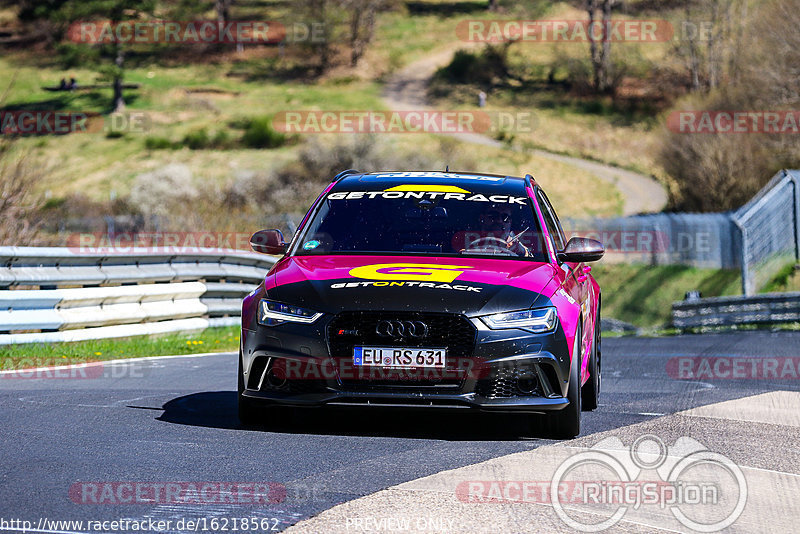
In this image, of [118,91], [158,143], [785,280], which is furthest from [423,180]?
[118,91]

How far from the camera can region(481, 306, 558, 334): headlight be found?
24.0ft

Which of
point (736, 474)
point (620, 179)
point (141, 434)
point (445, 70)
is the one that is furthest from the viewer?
point (445, 70)

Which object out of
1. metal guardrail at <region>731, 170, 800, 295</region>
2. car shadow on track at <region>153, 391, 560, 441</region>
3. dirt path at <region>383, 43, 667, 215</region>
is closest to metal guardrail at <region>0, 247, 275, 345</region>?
car shadow on track at <region>153, 391, 560, 441</region>

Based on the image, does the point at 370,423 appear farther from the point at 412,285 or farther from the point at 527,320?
the point at 527,320

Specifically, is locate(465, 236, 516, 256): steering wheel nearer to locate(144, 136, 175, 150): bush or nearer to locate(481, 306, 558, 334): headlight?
locate(481, 306, 558, 334): headlight

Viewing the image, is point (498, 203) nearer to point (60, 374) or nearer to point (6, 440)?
point (6, 440)

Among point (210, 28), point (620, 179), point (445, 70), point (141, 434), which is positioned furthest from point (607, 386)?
point (210, 28)

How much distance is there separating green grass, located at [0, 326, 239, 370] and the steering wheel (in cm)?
544

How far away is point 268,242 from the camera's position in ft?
28.6

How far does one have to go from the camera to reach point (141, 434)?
7.57 meters

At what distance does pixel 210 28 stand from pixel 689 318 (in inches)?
3639

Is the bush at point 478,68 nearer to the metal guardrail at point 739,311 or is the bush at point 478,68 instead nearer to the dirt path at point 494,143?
the dirt path at point 494,143

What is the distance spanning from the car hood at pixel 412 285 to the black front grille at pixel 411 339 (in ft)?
0.17

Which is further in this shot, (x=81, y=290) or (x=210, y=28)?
(x=210, y=28)
